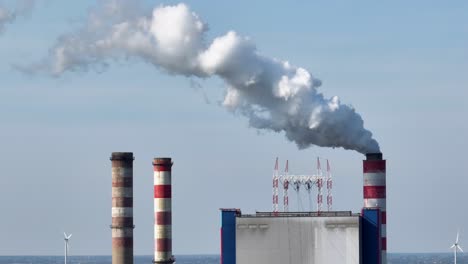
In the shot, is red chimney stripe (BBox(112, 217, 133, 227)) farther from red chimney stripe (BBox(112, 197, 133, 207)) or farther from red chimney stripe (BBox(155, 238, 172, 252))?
red chimney stripe (BBox(155, 238, 172, 252))

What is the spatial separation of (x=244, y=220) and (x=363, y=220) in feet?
22.3

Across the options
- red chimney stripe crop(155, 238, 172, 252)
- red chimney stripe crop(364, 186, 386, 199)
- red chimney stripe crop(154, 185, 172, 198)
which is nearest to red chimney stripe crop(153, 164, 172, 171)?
red chimney stripe crop(154, 185, 172, 198)

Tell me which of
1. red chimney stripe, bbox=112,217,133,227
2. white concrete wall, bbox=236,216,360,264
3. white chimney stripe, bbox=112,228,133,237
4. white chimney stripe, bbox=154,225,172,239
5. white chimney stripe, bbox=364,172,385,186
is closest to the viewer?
white concrete wall, bbox=236,216,360,264

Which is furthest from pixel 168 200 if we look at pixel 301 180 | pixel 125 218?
pixel 301 180

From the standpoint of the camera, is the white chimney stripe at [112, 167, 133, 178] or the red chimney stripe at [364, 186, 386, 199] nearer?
the red chimney stripe at [364, 186, 386, 199]

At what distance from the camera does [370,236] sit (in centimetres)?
7969

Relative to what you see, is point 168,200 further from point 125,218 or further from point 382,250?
point 382,250

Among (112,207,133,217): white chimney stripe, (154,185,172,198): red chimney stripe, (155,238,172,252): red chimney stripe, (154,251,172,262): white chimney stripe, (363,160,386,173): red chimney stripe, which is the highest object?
(363,160,386,173): red chimney stripe

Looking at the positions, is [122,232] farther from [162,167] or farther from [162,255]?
[162,167]

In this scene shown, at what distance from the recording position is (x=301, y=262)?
79062 millimetres

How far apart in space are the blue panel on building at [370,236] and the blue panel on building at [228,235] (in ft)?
24.1

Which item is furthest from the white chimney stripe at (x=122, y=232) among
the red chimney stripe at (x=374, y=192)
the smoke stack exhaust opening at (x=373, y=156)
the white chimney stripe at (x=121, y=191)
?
the smoke stack exhaust opening at (x=373, y=156)

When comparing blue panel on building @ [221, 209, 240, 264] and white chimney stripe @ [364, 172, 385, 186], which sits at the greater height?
white chimney stripe @ [364, 172, 385, 186]

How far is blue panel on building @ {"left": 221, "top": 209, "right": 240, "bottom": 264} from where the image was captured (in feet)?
261
